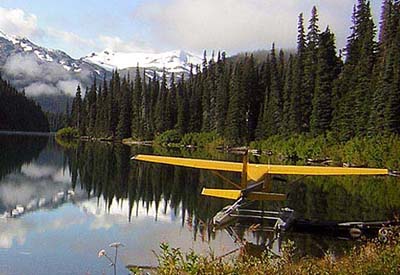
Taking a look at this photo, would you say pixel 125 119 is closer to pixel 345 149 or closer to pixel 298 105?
pixel 298 105

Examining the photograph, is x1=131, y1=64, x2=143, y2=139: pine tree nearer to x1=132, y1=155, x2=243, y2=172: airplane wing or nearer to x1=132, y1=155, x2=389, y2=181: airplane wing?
x1=132, y1=155, x2=243, y2=172: airplane wing

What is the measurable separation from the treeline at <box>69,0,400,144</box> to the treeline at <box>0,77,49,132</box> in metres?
34.2

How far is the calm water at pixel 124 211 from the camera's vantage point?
37.9 feet

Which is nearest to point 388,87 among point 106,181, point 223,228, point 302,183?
point 302,183

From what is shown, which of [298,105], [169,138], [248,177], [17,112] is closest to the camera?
[248,177]

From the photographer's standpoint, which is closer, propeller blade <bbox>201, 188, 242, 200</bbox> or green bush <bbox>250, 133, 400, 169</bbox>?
propeller blade <bbox>201, 188, 242, 200</bbox>

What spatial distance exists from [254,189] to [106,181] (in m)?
11.4

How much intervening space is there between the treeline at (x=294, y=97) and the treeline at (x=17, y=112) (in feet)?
112

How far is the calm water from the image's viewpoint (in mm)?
11539

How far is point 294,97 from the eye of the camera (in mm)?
49531

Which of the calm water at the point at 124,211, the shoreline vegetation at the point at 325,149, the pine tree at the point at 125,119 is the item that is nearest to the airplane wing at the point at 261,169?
the calm water at the point at 124,211

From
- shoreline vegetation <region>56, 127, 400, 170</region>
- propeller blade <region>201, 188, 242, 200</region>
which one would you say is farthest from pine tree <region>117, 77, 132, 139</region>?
propeller blade <region>201, 188, 242, 200</region>

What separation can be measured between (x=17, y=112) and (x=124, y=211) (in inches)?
4187

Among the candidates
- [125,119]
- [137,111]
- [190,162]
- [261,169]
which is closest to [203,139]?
[137,111]
